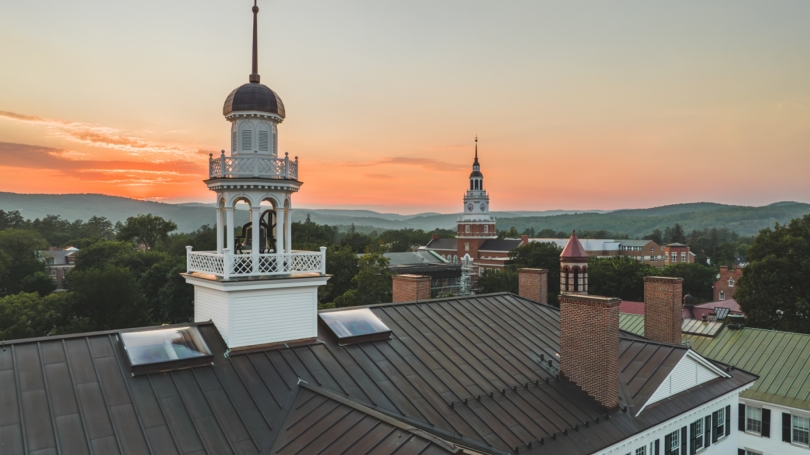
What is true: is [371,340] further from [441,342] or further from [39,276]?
[39,276]

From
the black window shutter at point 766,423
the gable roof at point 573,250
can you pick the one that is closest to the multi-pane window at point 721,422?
the black window shutter at point 766,423

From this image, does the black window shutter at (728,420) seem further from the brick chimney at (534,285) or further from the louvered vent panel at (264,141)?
the louvered vent panel at (264,141)

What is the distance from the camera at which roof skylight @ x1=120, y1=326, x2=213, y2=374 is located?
38.8 ft

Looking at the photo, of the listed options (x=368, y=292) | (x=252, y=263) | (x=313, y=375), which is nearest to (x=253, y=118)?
(x=252, y=263)

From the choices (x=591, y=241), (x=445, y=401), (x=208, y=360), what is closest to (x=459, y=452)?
(x=445, y=401)

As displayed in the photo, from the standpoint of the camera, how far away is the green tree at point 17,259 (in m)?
69.1

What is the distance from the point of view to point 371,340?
15664mm

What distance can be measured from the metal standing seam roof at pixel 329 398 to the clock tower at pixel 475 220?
111135mm

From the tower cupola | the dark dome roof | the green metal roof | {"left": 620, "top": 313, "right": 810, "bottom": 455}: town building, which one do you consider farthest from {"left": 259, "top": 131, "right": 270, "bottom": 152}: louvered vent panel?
the green metal roof

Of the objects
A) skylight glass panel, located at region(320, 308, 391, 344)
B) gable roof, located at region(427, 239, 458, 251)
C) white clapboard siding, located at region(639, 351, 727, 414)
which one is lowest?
white clapboard siding, located at region(639, 351, 727, 414)

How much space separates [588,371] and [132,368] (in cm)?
1246

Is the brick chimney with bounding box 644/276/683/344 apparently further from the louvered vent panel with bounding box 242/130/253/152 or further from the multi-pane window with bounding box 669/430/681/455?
the louvered vent panel with bounding box 242/130/253/152

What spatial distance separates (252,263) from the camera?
1414 cm

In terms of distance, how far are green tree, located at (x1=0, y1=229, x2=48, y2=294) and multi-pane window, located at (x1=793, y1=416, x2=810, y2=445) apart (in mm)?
Result: 82270
